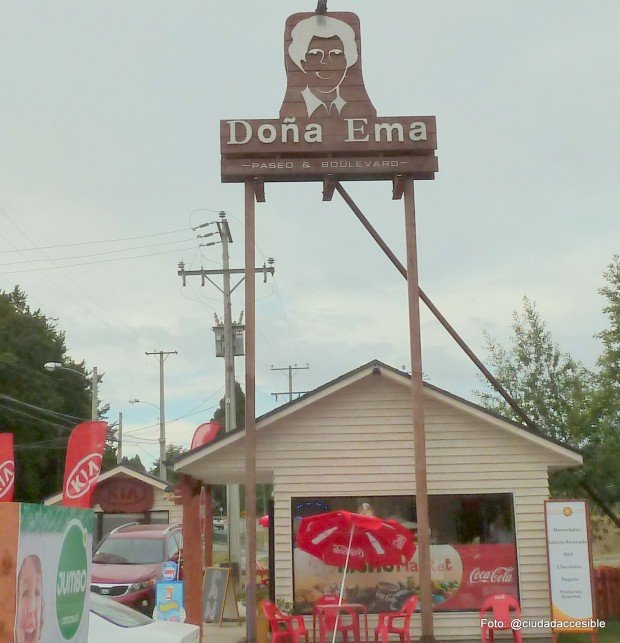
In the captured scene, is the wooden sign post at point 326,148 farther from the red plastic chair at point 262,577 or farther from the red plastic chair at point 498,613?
the red plastic chair at point 262,577

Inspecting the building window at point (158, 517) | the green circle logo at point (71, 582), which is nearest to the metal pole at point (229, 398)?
the building window at point (158, 517)

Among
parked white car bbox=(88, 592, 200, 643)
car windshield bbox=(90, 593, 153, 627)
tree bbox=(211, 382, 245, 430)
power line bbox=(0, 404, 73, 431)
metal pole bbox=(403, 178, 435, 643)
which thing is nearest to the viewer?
parked white car bbox=(88, 592, 200, 643)

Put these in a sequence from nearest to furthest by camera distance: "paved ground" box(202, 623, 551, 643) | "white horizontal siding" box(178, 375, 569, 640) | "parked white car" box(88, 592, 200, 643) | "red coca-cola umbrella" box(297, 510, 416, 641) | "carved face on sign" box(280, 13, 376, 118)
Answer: "parked white car" box(88, 592, 200, 643) < "red coca-cola umbrella" box(297, 510, 416, 641) < "carved face on sign" box(280, 13, 376, 118) < "paved ground" box(202, 623, 551, 643) < "white horizontal siding" box(178, 375, 569, 640)

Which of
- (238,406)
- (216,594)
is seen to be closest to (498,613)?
(216,594)

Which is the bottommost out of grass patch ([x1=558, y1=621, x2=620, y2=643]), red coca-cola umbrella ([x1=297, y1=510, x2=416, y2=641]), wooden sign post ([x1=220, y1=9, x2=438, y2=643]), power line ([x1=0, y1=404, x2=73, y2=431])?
grass patch ([x1=558, y1=621, x2=620, y2=643])

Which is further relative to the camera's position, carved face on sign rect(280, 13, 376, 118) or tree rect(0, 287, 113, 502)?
tree rect(0, 287, 113, 502)

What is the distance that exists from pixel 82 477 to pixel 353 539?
4.07 meters

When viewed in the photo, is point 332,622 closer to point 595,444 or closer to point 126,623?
point 126,623

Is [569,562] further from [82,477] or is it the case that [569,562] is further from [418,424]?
[82,477]

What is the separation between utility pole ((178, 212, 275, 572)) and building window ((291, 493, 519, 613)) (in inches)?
362

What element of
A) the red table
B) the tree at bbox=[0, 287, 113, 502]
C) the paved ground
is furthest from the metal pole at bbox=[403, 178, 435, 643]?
the tree at bbox=[0, 287, 113, 502]

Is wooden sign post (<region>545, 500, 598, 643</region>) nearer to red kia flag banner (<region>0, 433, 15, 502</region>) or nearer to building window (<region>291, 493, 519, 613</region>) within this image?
building window (<region>291, 493, 519, 613</region>)

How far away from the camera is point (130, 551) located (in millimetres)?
19547

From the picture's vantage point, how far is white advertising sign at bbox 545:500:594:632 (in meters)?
13.3
